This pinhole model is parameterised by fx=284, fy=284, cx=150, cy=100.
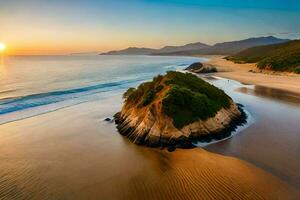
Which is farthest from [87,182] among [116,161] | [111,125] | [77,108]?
[77,108]

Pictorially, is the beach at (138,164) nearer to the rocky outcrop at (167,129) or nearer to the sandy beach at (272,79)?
the rocky outcrop at (167,129)

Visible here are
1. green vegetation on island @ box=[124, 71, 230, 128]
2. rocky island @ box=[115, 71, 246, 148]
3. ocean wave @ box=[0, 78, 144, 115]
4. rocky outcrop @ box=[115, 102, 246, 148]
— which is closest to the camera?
rocky outcrop @ box=[115, 102, 246, 148]

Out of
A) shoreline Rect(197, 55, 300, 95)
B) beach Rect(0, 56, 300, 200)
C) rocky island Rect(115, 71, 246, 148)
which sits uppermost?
rocky island Rect(115, 71, 246, 148)

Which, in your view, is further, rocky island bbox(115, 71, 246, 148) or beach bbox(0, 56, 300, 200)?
rocky island bbox(115, 71, 246, 148)

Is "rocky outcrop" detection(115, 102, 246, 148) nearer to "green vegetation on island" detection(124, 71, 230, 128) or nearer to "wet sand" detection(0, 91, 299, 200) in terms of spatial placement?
"green vegetation on island" detection(124, 71, 230, 128)

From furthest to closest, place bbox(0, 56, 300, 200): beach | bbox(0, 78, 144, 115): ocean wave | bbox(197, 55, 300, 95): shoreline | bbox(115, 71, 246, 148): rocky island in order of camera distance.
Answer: bbox(197, 55, 300, 95): shoreline
bbox(0, 78, 144, 115): ocean wave
bbox(115, 71, 246, 148): rocky island
bbox(0, 56, 300, 200): beach

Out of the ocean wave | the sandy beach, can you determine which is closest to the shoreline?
the sandy beach

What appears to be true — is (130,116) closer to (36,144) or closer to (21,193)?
(36,144)

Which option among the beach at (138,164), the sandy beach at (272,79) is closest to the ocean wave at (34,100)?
the beach at (138,164)
